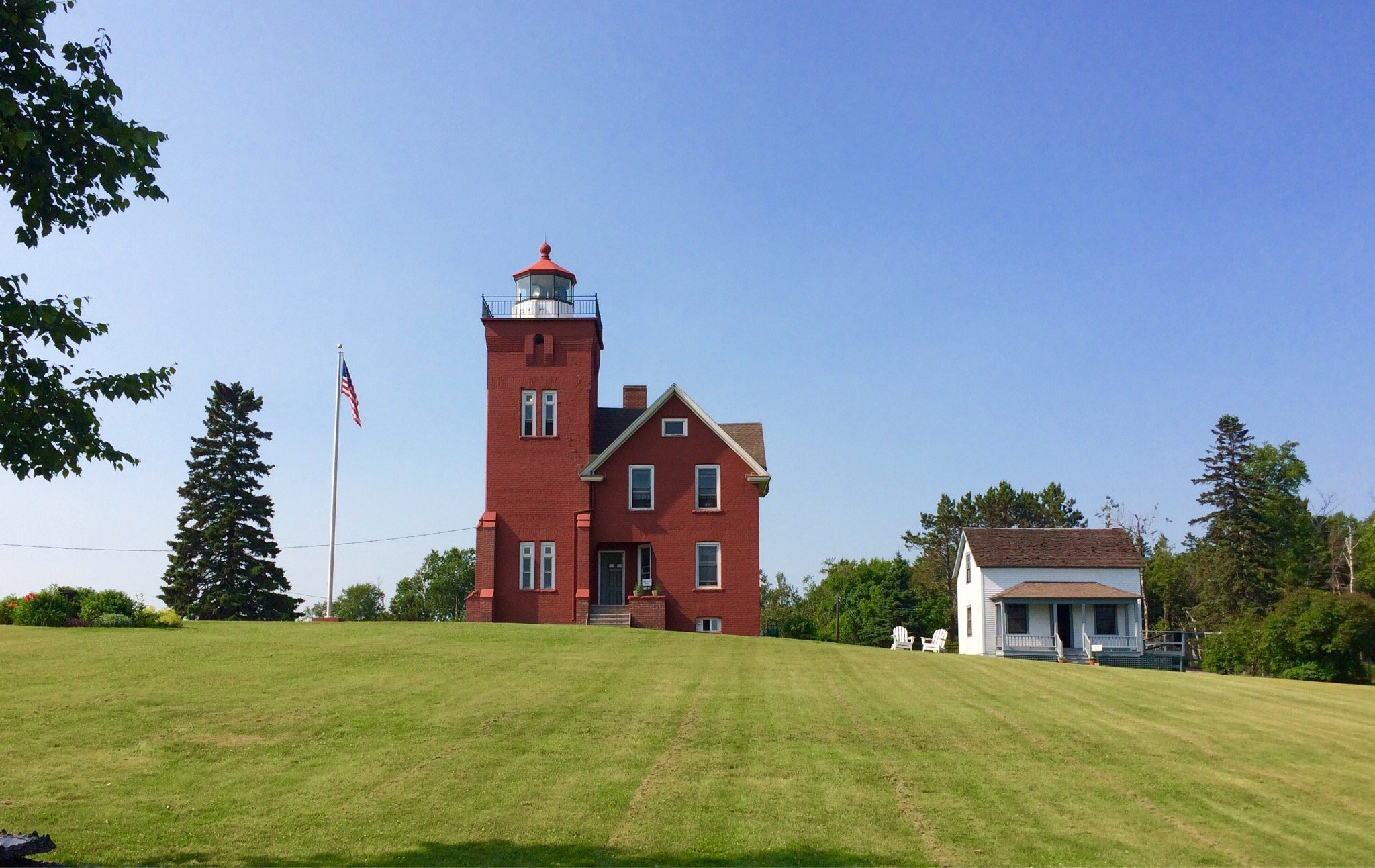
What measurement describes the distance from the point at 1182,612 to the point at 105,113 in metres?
75.5

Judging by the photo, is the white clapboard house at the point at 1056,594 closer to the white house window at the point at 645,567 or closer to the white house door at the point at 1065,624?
the white house door at the point at 1065,624

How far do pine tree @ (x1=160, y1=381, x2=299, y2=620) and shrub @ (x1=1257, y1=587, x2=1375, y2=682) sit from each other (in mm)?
Answer: 43428

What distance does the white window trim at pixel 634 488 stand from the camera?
35.7 m

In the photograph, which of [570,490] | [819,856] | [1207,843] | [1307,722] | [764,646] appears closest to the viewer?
[819,856]

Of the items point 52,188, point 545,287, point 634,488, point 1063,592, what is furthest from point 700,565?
point 52,188

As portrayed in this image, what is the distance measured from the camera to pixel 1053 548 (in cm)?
4500

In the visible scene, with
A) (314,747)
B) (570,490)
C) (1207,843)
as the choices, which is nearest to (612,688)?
(314,747)

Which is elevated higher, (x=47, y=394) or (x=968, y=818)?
(x=47, y=394)

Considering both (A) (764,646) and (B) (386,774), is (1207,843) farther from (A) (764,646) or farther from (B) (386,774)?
(A) (764,646)

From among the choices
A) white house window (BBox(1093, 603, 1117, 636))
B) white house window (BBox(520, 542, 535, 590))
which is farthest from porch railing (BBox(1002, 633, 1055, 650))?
white house window (BBox(520, 542, 535, 590))

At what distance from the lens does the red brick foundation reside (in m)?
34.0

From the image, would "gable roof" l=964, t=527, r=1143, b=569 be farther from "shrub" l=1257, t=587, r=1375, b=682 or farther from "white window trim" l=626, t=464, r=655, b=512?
"white window trim" l=626, t=464, r=655, b=512

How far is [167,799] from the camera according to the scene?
1042 cm

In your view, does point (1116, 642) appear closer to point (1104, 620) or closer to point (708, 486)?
point (1104, 620)
